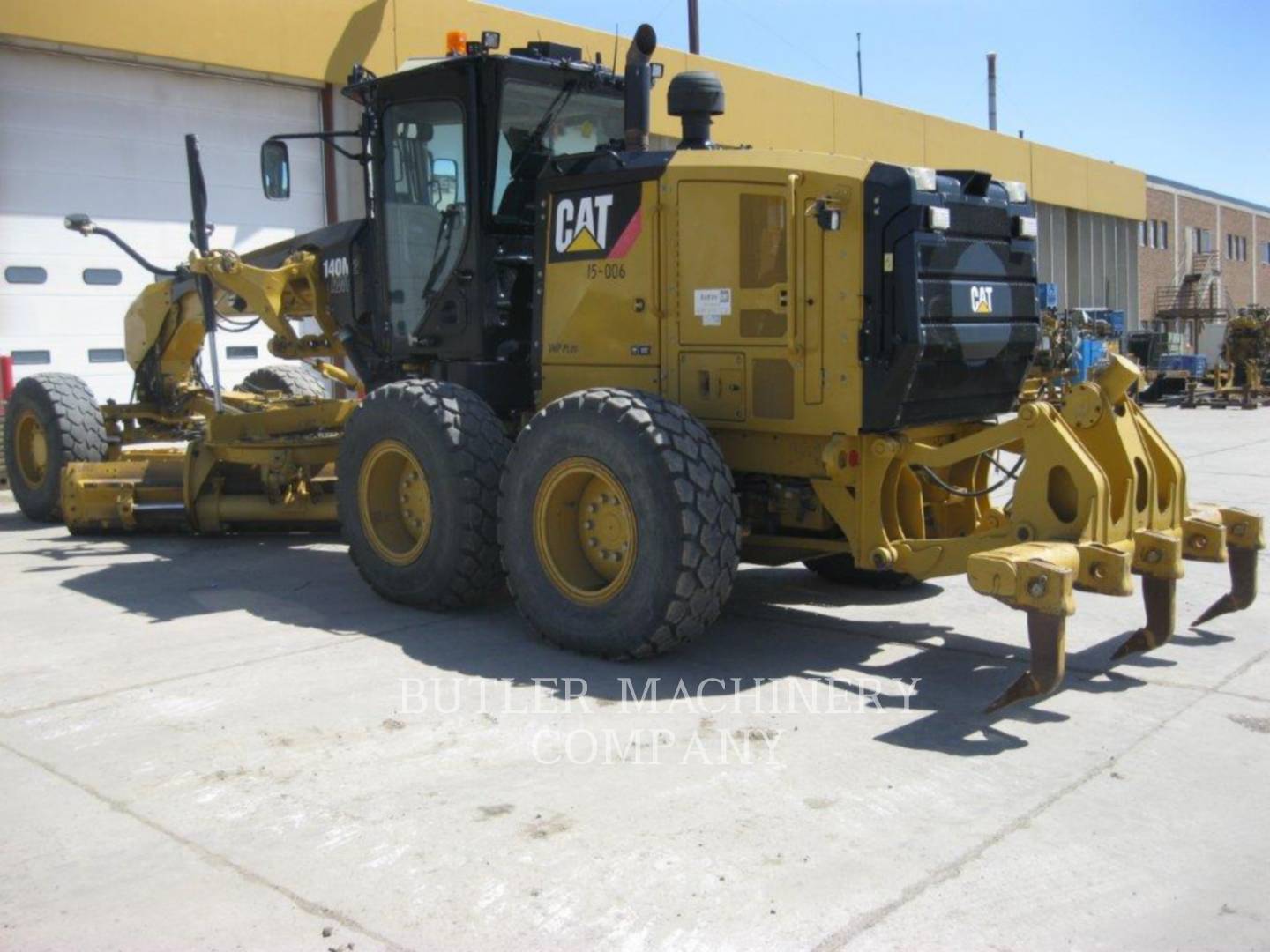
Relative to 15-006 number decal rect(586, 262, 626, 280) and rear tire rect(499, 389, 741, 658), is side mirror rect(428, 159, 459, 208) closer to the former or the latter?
15-006 number decal rect(586, 262, 626, 280)

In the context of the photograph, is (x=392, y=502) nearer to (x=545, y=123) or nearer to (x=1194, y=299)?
(x=545, y=123)

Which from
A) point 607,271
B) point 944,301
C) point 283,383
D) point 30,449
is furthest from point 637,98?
point 30,449

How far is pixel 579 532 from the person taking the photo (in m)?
6.26

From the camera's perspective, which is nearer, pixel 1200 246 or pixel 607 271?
pixel 607 271

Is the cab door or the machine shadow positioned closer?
the machine shadow

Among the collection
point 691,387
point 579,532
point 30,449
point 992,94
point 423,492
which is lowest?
point 579,532

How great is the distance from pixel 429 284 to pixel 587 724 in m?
3.46

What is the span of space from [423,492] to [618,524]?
1455 millimetres

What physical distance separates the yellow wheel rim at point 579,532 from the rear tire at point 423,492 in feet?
1.88

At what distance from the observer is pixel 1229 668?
5918 millimetres

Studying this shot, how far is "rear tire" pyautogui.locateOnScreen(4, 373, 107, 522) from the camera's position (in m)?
10.3

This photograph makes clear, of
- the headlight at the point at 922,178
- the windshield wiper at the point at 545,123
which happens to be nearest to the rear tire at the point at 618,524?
the headlight at the point at 922,178

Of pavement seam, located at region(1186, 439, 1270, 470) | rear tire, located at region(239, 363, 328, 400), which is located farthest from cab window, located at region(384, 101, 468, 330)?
pavement seam, located at region(1186, 439, 1270, 470)

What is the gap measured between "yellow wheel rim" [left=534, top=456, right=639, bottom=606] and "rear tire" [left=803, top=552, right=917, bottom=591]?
5.92ft
